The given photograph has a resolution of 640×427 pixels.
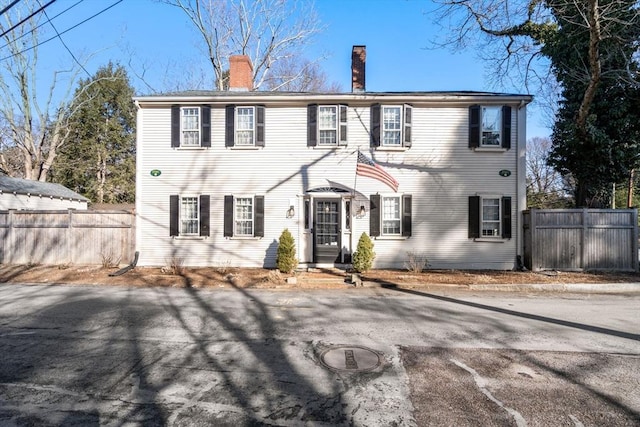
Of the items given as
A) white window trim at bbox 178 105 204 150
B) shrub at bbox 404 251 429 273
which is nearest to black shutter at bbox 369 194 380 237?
shrub at bbox 404 251 429 273

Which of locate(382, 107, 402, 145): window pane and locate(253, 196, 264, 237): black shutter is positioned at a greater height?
locate(382, 107, 402, 145): window pane

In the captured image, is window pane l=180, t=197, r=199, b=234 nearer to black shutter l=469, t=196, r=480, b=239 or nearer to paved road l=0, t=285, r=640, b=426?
paved road l=0, t=285, r=640, b=426

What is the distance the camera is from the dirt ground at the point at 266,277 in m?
10.1

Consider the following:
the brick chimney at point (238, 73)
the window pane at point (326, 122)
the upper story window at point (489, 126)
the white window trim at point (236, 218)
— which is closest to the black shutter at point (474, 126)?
the upper story window at point (489, 126)

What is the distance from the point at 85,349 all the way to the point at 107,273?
23.5ft

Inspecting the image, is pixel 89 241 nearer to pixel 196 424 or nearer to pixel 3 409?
pixel 3 409

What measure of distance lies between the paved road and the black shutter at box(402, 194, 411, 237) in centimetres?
440

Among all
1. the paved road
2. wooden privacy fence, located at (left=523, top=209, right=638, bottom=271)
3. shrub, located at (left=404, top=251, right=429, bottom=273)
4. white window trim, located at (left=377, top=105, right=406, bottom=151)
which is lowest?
the paved road

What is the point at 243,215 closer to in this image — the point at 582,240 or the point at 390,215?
the point at 390,215

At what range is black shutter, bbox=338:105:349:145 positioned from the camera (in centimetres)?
1254

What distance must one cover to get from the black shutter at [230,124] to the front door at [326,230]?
146 inches

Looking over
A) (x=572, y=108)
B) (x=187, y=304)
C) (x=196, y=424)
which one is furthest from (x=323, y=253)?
(x=572, y=108)

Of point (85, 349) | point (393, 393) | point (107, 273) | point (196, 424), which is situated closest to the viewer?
point (196, 424)

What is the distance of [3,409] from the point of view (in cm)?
340
